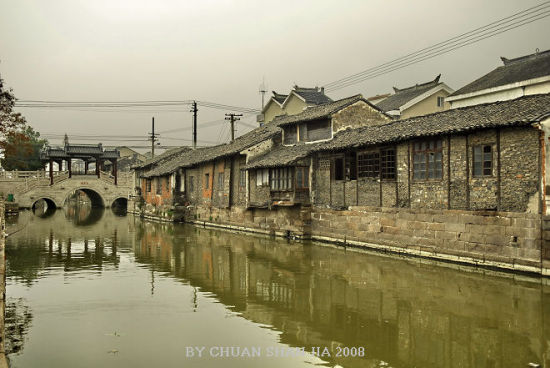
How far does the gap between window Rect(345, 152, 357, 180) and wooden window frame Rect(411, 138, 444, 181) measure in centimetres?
334

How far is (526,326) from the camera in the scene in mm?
9102

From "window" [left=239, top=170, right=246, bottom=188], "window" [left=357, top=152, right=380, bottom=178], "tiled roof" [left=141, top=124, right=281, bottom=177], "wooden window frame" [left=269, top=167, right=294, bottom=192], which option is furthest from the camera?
"tiled roof" [left=141, top=124, right=281, bottom=177]

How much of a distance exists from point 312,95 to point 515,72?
67.3 ft

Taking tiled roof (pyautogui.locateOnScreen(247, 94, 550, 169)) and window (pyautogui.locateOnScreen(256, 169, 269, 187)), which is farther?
window (pyautogui.locateOnScreen(256, 169, 269, 187))

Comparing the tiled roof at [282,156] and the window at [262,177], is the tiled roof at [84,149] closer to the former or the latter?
the tiled roof at [282,156]

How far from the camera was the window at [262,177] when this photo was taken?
24.7 meters

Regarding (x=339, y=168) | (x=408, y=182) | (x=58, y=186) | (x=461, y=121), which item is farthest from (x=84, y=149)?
(x=461, y=121)

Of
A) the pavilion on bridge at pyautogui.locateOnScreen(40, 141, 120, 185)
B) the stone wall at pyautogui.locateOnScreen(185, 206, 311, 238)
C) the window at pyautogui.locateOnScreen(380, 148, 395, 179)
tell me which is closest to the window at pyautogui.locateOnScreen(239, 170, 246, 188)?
the stone wall at pyautogui.locateOnScreen(185, 206, 311, 238)

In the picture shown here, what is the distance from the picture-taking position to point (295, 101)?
45.2 metres

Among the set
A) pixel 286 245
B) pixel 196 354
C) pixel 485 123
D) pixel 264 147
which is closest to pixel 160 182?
pixel 264 147

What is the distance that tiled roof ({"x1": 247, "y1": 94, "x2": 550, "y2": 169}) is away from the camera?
1399 centimetres

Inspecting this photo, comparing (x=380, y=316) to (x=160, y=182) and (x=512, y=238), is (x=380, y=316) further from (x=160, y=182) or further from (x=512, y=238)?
(x=160, y=182)

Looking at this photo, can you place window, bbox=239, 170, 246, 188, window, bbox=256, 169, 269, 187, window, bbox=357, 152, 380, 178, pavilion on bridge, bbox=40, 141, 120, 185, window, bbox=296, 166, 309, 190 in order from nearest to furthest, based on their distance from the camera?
window, bbox=357, 152, 380, 178
window, bbox=296, 166, 309, 190
window, bbox=256, 169, 269, 187
window, bbox=239, 170, 246, 188
pavilion on bridge, bbox=40, 141, 120, 185

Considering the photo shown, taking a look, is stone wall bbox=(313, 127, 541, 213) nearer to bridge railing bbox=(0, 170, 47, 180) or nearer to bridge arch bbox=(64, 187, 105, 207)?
bridge arch bbox=(64, 187, 105, 207)
